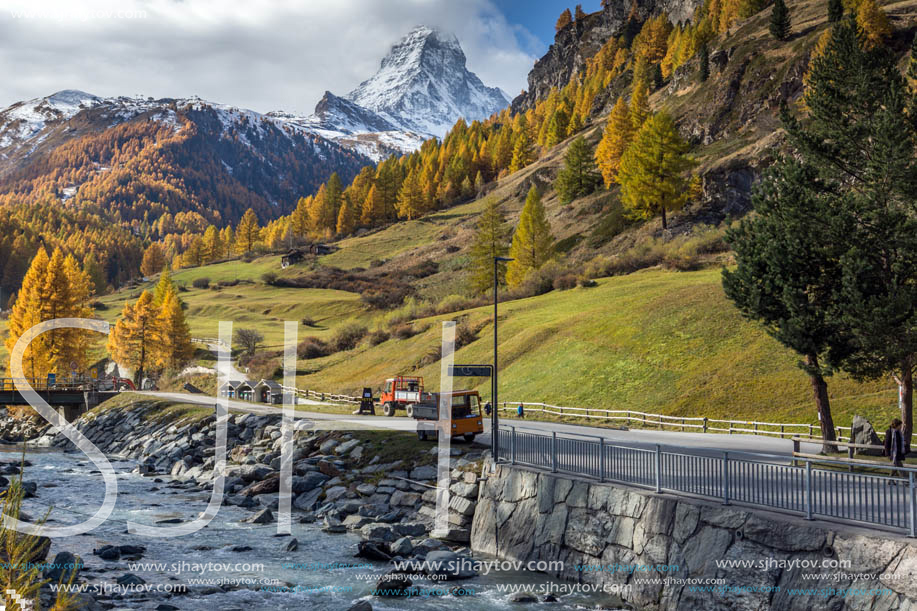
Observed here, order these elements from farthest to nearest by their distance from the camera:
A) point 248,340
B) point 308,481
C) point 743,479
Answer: point 248,340 → point 308,481 → point 743,479

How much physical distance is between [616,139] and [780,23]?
30717mm

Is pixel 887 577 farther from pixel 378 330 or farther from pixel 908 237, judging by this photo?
pixel 378 330

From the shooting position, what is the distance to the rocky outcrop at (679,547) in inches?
455

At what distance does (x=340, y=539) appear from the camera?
21.0 meters

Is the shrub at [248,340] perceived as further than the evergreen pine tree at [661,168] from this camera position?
No

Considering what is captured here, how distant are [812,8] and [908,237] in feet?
383

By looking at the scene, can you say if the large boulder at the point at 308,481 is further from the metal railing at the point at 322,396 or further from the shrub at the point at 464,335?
the shrub at the point at 464,335

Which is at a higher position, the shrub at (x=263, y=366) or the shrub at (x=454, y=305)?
the shrub at (x=454, y=305)

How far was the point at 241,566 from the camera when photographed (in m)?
18.1

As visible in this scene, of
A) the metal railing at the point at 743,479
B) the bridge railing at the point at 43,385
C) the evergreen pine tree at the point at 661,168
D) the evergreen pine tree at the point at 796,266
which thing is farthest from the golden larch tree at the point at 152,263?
the metal railing at the point at 743,479

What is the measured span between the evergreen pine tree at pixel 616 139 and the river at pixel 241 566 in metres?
88.6

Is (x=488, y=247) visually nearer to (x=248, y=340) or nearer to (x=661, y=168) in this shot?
(x=661, y=168)

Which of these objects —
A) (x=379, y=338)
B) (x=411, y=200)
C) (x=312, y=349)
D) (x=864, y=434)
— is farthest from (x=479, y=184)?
(x=864, y=434)

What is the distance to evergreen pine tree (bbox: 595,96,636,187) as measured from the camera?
338 feet
